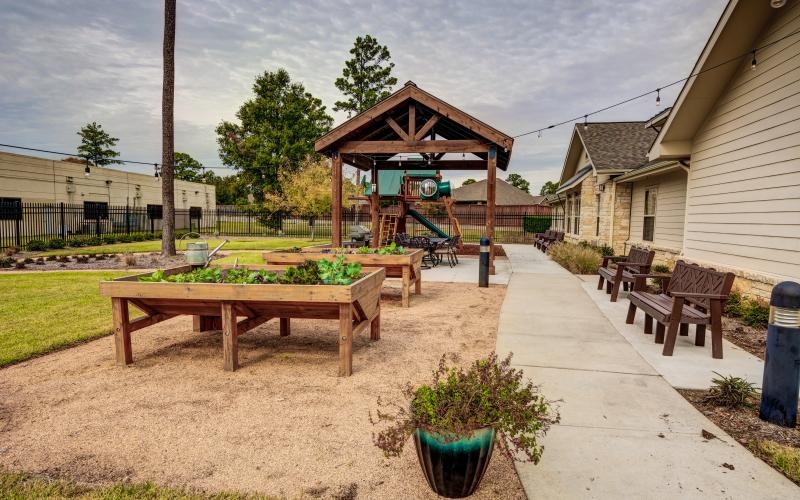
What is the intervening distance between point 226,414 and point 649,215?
45.6 feet

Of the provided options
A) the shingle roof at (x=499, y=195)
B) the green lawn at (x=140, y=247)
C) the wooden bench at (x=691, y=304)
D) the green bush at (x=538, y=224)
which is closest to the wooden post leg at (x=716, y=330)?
the wooden bench at (x=691, y=304)

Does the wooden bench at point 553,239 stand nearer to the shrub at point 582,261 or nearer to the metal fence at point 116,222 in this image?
the metal fence at point 116,222

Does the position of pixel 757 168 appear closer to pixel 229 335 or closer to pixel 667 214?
pixel 667 214

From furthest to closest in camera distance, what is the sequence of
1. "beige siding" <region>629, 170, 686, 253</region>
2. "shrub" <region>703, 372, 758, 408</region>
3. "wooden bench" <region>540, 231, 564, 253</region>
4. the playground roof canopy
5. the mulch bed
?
"wooden bench" <region>540, 231, 564, 253</region>
the playground roof canopy
"beige siding" <region>629, 170, 686, 253</region>
"shrub" <region>703, 372, 758, 408</region>
the mulch bed

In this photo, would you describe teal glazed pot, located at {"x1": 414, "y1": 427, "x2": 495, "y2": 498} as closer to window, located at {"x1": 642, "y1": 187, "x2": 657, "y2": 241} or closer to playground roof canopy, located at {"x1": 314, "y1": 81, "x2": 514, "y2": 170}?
playground roof canopy, located at {"x1": 314, "y1": 81, "x2": 514, "y2": 170}

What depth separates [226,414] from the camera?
3.59 metres

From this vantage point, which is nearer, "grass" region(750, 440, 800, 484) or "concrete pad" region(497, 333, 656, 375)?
"grass" region(750, 440, 800, 484)

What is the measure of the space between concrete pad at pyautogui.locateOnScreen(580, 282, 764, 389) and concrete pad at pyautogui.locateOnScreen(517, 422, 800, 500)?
129 cm

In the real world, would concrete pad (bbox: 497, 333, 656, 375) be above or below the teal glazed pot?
below

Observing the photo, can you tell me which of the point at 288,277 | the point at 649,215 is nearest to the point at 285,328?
the point at 288,277

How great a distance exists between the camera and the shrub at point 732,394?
12.3 ft

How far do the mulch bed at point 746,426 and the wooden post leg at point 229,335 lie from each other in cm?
437

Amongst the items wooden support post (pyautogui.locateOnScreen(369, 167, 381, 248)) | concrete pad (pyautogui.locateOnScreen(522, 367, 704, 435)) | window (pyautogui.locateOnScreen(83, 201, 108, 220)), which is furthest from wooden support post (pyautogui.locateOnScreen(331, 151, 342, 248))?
window (pyautogui.locateOnScreen(83, 201, 108, 220))

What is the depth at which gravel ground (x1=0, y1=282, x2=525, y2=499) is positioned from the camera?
272 cm
